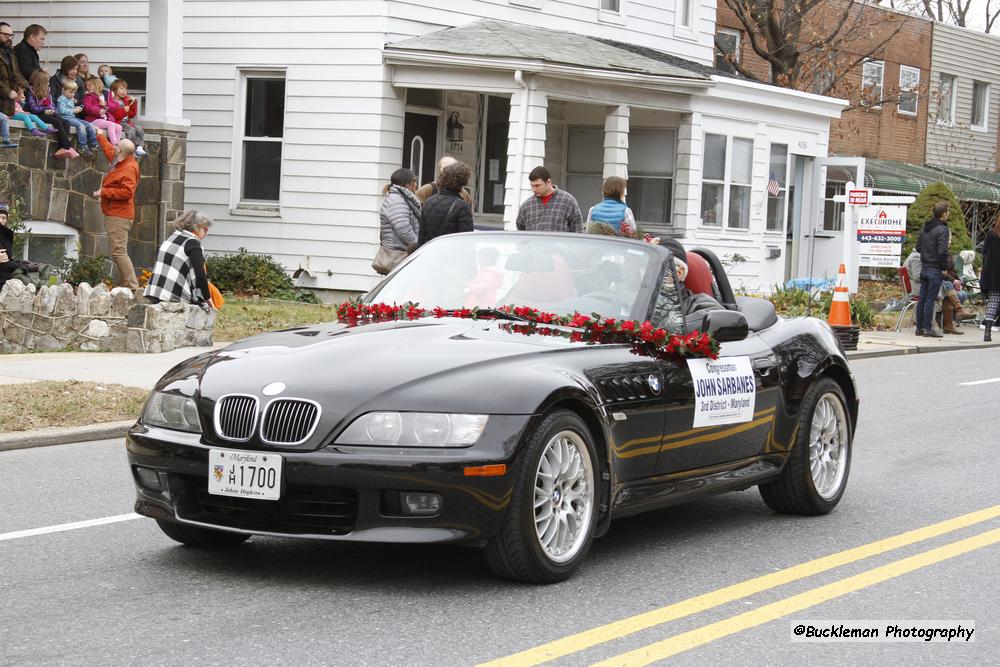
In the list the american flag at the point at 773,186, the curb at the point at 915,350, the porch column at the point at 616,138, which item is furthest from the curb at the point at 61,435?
the american flag at the point at 773,186

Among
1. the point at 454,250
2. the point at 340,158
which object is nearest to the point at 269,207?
the point at 340,158

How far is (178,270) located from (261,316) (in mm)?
3686

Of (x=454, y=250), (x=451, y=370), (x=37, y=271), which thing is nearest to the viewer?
(x=451, y=370)

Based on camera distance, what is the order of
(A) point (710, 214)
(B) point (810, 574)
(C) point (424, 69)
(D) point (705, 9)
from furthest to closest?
(D) point (705, 9), (A) point (710, 214), (C) point (424, 69), (B) point (810, 574)

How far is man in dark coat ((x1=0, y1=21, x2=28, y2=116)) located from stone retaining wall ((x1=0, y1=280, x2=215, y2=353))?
4441 mm

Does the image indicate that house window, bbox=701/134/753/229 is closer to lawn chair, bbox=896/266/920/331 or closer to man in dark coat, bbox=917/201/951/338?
lawn chair, bbox=896/266/920/331

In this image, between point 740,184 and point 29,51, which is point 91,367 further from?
point 740,184

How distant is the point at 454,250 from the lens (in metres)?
7.56

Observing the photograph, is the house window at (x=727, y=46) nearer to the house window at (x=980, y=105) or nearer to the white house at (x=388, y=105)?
the white house at (x=388, y=105)

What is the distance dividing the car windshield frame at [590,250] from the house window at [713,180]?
771 inches

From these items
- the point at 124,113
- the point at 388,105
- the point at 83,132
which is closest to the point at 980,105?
the point at 388,105

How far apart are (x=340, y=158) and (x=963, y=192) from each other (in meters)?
21.4

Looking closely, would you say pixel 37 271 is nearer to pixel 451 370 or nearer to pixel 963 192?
pixel 451 370

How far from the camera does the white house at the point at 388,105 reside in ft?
71.3
